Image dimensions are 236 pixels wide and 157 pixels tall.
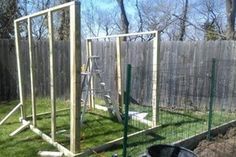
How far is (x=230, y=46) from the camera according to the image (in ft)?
28.9

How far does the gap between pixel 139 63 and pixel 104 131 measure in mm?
3548

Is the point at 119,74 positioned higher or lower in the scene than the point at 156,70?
lower

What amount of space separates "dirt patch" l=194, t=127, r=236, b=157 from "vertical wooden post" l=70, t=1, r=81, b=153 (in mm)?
2033

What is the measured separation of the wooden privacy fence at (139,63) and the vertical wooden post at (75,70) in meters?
3.31

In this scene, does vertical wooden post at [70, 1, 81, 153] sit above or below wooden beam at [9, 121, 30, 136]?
above

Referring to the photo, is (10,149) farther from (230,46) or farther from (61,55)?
(230,46)

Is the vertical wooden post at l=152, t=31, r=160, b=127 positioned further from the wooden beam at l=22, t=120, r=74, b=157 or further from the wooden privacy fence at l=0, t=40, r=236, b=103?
the wooden beam at l=22, t=120, r=74, b=157

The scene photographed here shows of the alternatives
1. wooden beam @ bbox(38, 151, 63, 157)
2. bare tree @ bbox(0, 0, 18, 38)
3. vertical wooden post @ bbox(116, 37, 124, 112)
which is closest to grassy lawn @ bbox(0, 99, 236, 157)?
wooden beam @ bbox(38, 151, 63, 157)

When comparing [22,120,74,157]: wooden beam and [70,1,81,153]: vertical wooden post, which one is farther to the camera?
[22,120,74,157]: wooden beam

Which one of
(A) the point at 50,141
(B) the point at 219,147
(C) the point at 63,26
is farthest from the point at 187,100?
(C) the point at 63,26

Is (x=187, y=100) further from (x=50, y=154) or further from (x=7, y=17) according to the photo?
(x=7, y=17)

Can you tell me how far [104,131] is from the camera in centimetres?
679

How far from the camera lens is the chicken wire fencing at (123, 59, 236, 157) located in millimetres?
6902

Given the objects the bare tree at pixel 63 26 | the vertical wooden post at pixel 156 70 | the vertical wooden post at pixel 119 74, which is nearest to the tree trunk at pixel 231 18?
the vertical wooden post at pixel 119 74
